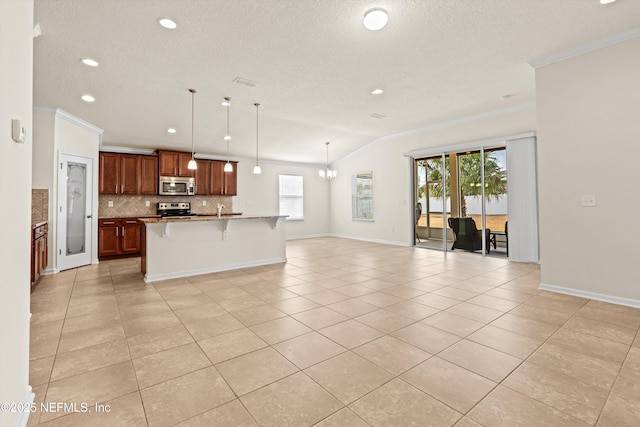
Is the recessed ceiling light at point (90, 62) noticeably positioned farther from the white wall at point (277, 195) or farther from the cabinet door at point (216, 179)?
the white wall at point (277, 195)

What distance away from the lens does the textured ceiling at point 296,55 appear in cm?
287

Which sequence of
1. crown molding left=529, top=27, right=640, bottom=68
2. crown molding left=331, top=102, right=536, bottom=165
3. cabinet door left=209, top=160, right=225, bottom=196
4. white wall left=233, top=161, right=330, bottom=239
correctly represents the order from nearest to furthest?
crown molding left=529, top=27, right=640, bottom=68 → crown molding left=331, top=102, right=536, bottom=165 → cabinet door left=209, top=160, right=225, bottom=196 → white wall left=233, top=161, right=330, bottom=239

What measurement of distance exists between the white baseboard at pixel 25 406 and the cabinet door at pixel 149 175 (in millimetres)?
5874

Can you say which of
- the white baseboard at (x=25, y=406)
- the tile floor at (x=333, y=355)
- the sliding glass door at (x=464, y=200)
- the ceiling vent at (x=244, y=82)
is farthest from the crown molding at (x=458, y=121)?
the white baseboard at (x=25, y=406)

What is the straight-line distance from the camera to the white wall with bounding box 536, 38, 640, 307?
319 centimetres

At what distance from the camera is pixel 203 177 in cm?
767

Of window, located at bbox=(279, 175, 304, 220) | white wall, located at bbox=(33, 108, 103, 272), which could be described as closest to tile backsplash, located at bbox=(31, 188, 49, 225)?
white wall, located at bbox=(33, 108, 103, 272)

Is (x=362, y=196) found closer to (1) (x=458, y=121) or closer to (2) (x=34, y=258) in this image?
(1) (x=458, y=121)

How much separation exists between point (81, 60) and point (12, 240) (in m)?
3.51

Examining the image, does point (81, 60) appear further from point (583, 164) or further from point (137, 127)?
point (583, 164)

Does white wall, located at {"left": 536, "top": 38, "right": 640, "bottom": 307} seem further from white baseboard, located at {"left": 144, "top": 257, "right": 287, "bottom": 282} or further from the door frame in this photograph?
the door frame

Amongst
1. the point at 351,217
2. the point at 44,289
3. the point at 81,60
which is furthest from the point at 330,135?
the point at 44,289

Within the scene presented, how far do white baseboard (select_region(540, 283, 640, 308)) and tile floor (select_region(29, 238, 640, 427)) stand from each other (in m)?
0.16

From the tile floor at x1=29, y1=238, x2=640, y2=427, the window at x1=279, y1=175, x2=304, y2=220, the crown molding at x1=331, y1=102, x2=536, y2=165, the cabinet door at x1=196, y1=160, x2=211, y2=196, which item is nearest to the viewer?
the tile floor at x1=29, y1=238, x2=640, y2=427
